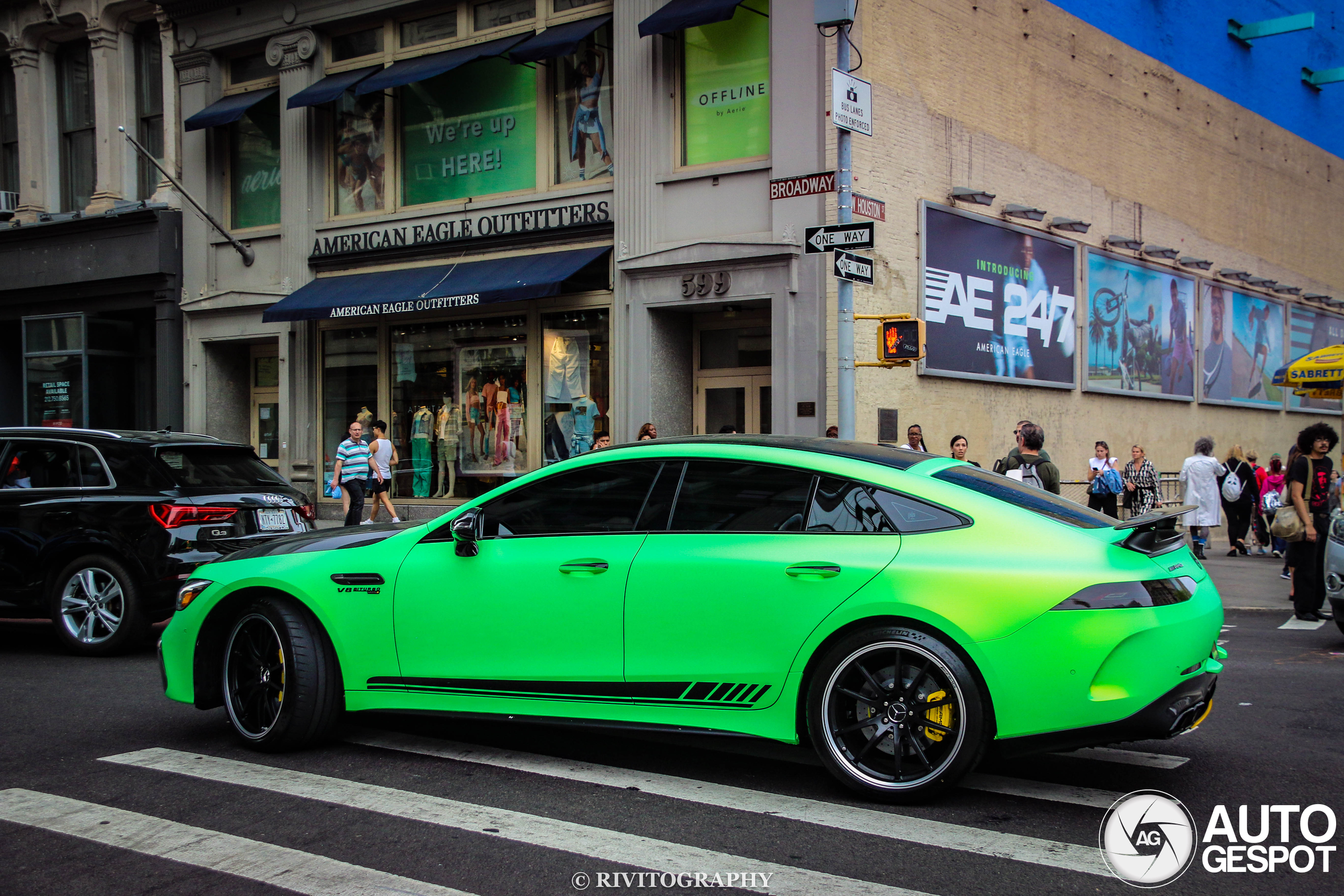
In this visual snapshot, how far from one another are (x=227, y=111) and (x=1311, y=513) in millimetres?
18028

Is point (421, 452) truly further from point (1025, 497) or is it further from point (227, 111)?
point (1025, 497)

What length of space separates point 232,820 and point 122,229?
20069 mm

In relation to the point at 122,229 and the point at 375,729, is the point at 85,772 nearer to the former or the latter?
the point at 375,729

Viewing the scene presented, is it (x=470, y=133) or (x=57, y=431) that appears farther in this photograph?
(x=470, y=133)

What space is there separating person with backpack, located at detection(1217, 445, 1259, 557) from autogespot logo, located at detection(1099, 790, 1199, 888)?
50.5 ft

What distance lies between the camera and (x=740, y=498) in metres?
5.04

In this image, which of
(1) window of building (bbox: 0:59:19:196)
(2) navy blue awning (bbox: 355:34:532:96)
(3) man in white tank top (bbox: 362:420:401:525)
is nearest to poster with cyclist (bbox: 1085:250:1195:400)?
(2) navy blue awning (bbox: 355:34:532:96)

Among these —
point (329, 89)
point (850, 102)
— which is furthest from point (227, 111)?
point (850, 102)

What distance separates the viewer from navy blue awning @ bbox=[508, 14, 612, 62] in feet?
53.3

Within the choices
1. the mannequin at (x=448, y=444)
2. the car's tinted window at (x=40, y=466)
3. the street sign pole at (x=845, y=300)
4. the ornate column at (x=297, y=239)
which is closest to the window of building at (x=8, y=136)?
the ornate column at (x=297, y=239)

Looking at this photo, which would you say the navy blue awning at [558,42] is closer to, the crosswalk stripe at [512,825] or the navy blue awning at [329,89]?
the navy blue awning at [329,89]

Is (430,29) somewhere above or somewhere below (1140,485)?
above

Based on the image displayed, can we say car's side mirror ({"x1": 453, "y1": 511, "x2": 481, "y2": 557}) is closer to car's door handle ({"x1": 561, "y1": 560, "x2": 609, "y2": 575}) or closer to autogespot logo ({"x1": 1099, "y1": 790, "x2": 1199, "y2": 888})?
car's door handle ({"x1": 561, "y1": 560, "x2": 609, "y2": 575})

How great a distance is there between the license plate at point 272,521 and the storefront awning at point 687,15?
923 cm
